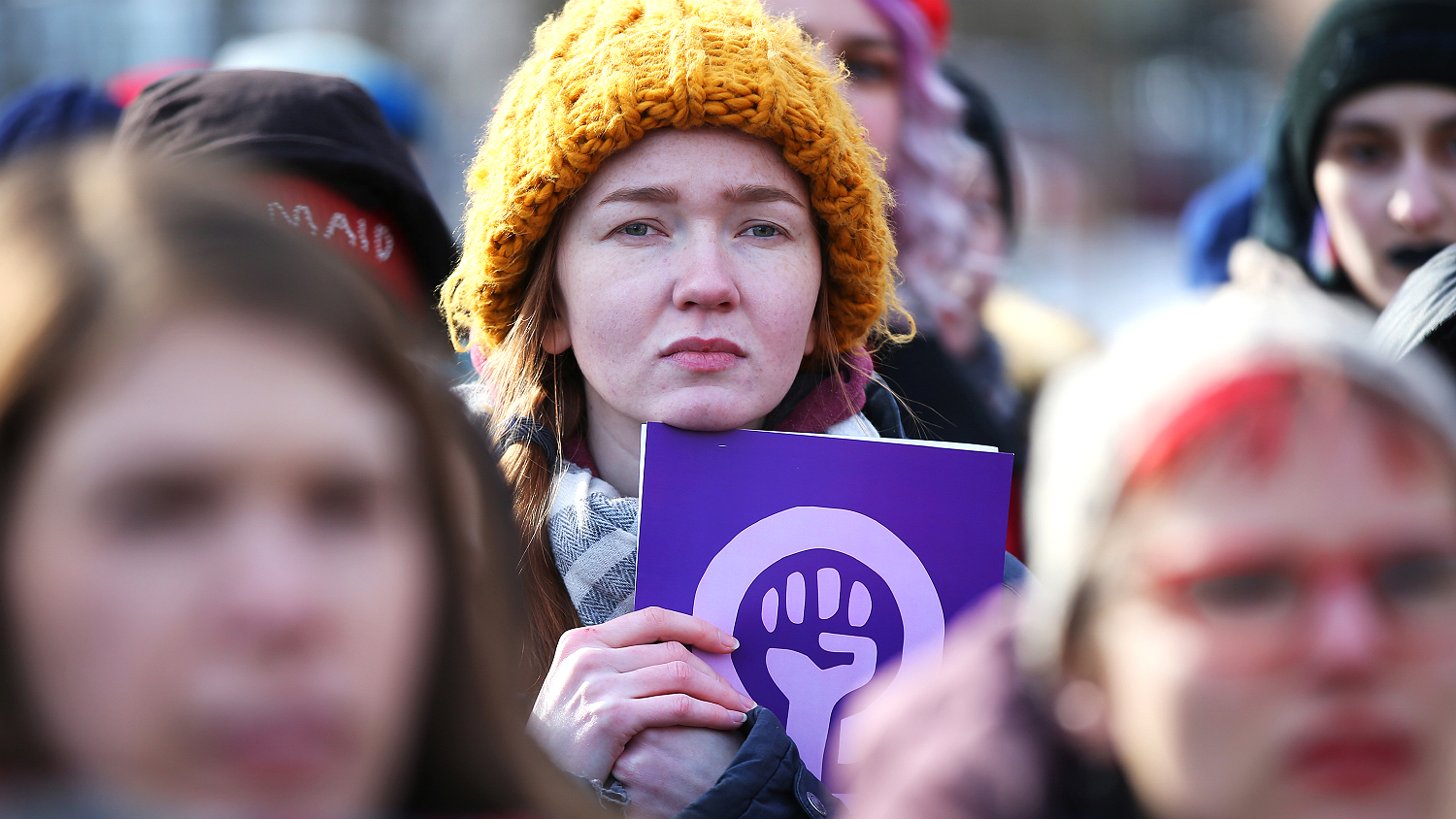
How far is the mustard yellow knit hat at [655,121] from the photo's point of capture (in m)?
1.92

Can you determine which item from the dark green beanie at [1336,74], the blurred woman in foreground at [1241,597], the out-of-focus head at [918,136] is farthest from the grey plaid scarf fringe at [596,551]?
the dark green beanie at [1336,74]

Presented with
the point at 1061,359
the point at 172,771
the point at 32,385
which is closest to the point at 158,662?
the point at 172,771

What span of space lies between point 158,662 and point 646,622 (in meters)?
0.93

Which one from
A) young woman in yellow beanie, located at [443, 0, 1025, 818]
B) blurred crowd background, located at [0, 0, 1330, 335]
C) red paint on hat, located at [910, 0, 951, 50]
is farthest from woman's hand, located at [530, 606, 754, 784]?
blurred crowd background, located at [0, 0, 1330, 335]

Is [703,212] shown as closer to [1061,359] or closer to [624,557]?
[624,557]

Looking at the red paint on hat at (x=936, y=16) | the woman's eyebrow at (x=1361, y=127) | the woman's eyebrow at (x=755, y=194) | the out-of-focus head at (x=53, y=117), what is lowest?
the woman's eyebrow at (x=755, y=194)

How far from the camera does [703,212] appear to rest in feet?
6.35

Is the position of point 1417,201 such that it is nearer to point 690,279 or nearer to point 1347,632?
point 690,279

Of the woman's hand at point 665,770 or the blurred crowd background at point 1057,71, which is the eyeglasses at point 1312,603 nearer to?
the woman's hand at point 665,770

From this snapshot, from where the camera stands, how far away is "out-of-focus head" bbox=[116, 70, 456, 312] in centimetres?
222

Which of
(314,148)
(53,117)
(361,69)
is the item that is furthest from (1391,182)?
(361,69)

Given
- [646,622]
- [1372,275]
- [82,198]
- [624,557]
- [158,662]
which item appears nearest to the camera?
[158,662]

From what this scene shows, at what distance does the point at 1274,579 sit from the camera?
3.15 ft

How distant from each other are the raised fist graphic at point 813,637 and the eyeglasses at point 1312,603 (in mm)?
877
